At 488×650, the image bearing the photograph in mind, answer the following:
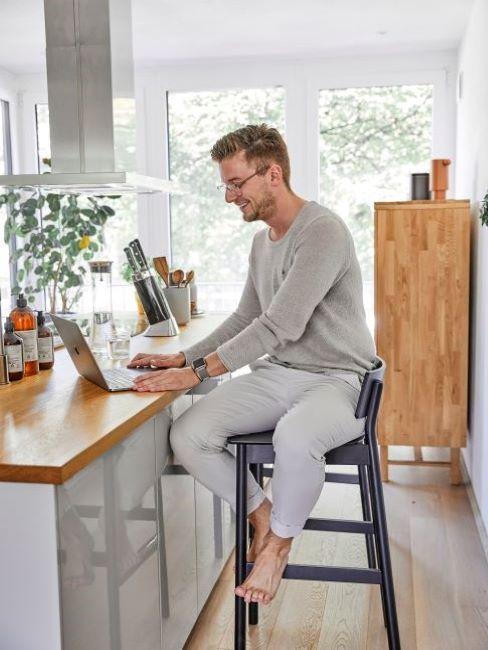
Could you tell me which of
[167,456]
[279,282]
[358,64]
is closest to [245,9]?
[358,64]

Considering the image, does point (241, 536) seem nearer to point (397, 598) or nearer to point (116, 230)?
point (397, 598)

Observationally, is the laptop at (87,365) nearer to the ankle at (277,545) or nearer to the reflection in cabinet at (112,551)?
the reflection in cabinet at (112,551)

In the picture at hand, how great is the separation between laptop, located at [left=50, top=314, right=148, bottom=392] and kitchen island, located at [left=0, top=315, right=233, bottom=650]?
0.04 meters

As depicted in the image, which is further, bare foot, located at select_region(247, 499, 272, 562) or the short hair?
the short hair

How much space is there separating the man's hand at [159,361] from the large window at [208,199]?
3.10m

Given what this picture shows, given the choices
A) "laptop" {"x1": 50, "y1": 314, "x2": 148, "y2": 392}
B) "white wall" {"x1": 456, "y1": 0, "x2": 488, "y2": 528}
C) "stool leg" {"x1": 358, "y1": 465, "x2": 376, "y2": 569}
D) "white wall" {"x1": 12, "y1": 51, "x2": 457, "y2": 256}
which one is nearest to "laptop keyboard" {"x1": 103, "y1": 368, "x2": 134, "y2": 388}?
"laptop" {"x1": 50, "y1": 314, "x2": 148, "y2": 392}

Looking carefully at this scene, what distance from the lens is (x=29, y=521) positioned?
146cm

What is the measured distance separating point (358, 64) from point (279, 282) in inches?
130

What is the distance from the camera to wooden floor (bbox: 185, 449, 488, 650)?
2.50 meters

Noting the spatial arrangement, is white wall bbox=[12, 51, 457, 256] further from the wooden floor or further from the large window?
the wooden floor

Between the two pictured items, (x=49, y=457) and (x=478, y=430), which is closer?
(x=49, y=457)

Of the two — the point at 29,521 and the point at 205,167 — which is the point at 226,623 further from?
the point at 205,167

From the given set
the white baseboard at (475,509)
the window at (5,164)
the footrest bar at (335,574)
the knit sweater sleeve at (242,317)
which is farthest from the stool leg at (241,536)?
the window at (5,164)

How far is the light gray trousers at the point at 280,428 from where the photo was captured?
2107 millimetres
